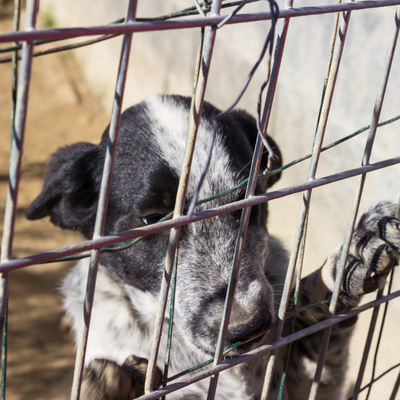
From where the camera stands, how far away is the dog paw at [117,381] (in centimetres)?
135

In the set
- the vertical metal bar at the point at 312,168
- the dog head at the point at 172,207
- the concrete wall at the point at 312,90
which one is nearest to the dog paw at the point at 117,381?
the dog head at the point at 172,207

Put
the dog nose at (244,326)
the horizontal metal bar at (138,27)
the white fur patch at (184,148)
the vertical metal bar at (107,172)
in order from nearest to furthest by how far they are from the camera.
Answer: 1. the horizontal metal bar at (138,27)
2. the vertical metal bar at (107,172)
3. the dog nose at (244,326)
4. the white fur patch at (184,148)

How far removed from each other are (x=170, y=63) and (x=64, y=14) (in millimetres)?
2159

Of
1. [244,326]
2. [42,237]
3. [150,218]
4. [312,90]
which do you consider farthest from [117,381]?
[42,237]

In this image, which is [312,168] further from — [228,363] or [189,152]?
[228,363]

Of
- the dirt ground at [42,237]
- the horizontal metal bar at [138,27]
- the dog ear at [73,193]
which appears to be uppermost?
the dirt ground at [42,237]

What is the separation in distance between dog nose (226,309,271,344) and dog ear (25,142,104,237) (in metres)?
0.82

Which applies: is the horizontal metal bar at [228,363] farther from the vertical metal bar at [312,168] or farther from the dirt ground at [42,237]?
the dirt ground at [42,237]

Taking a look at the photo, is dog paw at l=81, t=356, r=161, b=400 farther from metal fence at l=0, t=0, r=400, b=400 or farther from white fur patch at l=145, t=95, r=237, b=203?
white fur patch at l=145, t=95, r=237, b=203

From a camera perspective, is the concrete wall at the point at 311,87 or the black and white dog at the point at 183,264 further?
the concrete wall at the point at 311,87

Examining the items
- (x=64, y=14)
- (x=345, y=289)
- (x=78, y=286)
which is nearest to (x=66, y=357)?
(x=78, y=286)

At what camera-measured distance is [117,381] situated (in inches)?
53.1

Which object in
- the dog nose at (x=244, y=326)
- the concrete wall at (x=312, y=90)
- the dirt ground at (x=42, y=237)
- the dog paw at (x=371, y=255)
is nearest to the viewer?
the dog nose at (x=244, y=326)

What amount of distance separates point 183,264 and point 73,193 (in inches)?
21.8
